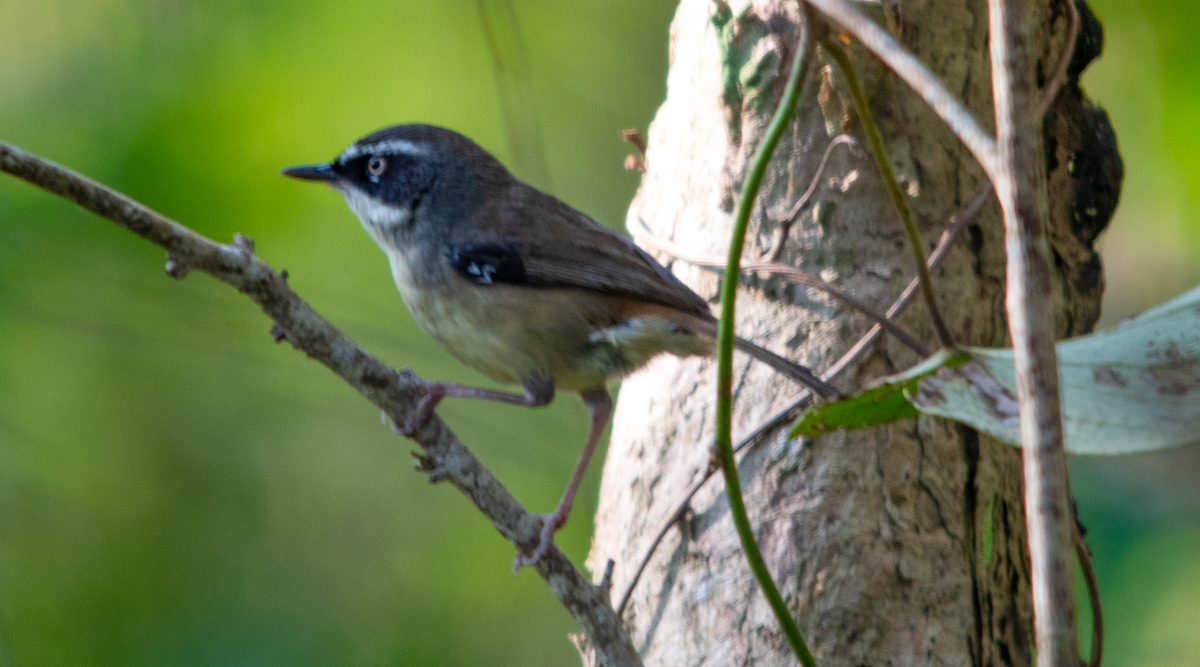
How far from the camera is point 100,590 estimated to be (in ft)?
14.0

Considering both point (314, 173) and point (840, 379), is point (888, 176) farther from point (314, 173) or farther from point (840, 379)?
point (314, 173)

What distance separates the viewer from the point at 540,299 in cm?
300

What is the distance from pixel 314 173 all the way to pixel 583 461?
1349 millimetres

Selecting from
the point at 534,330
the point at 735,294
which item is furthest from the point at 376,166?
the point at 735,294

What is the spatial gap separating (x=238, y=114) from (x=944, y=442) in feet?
11.0

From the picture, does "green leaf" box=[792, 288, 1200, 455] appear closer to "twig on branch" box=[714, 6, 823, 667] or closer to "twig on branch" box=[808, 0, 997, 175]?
"twig on branch" box=[714, 6, 823, 667]

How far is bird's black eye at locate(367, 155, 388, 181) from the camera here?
132 inches

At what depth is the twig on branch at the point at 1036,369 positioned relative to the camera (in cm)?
112

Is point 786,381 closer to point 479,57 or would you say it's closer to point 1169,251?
point 1169,251

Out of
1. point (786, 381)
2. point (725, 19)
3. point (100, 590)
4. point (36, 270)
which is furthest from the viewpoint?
point (100, 590)

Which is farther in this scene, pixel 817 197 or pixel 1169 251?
pixel 1169 251

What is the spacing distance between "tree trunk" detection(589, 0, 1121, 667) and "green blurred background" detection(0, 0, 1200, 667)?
84 cm

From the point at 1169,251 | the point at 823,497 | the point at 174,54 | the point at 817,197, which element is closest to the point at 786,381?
the point at 823,497

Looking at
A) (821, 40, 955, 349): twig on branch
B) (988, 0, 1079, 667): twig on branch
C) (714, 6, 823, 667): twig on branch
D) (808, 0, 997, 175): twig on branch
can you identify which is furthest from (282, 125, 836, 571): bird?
(988, 0, 1079, 667): twig on branch
